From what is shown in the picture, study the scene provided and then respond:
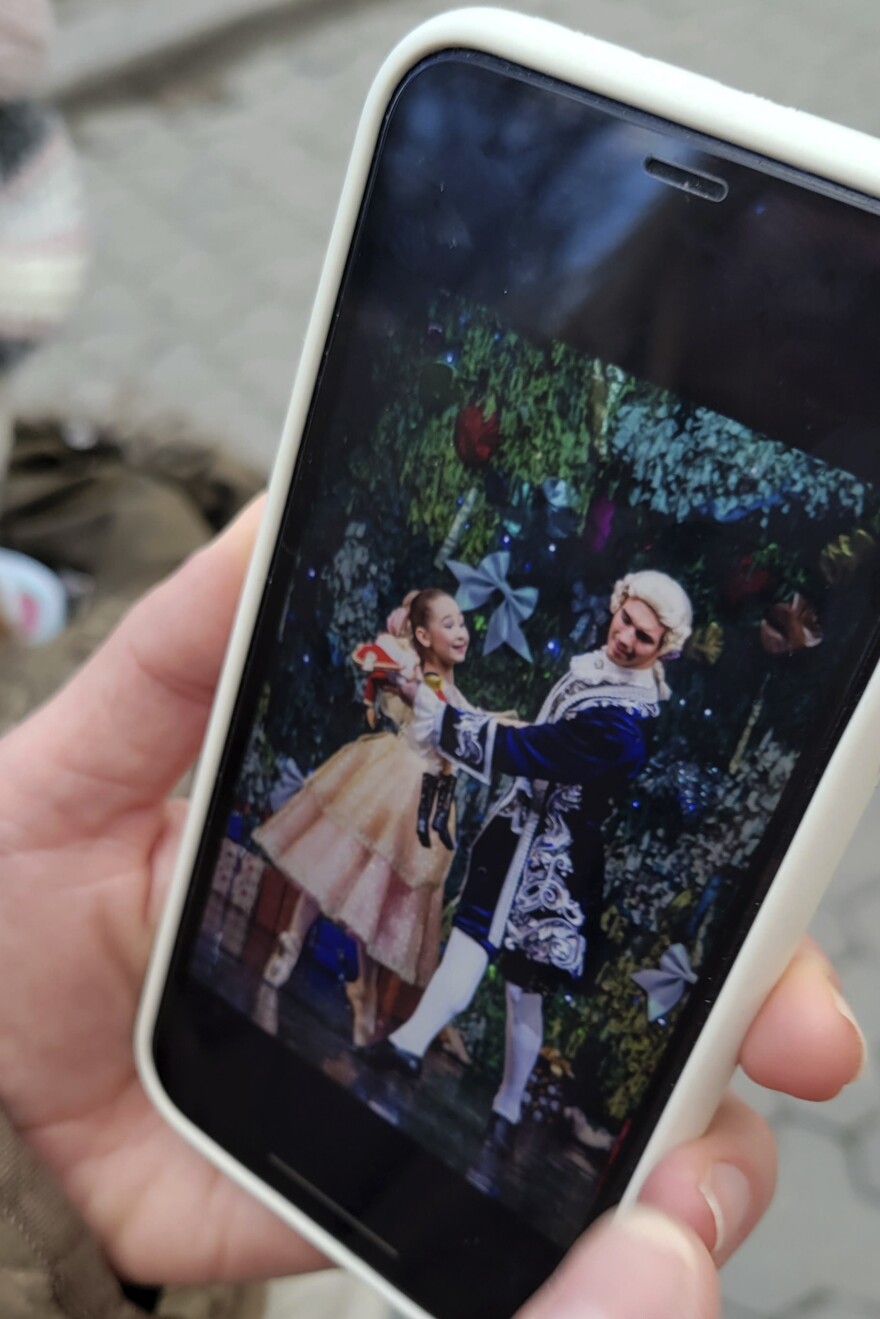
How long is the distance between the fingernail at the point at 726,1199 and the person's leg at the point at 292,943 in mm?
140

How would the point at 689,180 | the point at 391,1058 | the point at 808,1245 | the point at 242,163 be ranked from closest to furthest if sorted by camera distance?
the point at 689,180, the point at 391,1058, the point at 808,1245, the point at 242,163

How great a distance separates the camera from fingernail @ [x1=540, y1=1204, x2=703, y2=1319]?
0.29 meters

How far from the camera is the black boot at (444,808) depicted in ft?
1.12

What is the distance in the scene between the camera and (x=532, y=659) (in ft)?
1.05

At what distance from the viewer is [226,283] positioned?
112 cm

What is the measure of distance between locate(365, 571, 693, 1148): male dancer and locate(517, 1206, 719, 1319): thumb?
52 mm

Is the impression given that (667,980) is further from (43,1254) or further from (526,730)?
(43,1254)

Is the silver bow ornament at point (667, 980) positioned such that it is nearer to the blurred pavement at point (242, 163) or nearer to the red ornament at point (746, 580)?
the red ornament at point (746, 580)

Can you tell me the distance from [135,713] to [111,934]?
0.08 metres

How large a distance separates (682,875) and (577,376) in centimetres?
13

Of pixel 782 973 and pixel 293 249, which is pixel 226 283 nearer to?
pixel 293 249

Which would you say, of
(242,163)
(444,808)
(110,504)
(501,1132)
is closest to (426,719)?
(444,808)

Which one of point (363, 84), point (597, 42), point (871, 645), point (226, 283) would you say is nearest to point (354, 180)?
point (597, 42)

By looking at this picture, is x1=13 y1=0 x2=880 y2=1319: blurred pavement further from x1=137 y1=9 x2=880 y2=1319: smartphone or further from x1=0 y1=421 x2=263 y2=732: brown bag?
x1=137 y1=9 x2=880 y2=1319: smartphone
